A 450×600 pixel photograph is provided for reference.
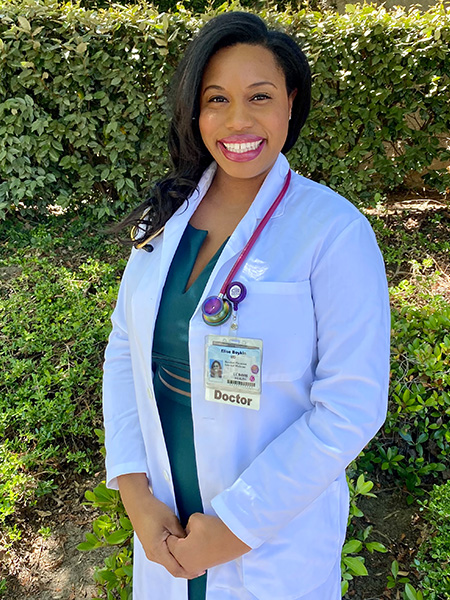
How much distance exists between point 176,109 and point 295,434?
3.34ft

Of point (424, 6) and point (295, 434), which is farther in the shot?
point (424, 6)

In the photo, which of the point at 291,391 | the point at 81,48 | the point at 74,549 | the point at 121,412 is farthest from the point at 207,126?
the point at 81,48

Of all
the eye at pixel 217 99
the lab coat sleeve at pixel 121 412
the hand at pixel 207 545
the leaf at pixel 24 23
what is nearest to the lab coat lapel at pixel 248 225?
the eye at pixel 217 99

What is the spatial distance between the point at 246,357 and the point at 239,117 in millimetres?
629

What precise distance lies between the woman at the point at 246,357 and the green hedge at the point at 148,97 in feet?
11.4

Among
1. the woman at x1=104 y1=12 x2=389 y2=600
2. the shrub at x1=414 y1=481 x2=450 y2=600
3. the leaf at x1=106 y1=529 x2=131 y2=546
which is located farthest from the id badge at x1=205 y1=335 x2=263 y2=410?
the shrub at x1=414 y1=481 x2=450 y2=600

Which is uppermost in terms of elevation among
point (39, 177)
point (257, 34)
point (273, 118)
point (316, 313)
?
point (257, 34)

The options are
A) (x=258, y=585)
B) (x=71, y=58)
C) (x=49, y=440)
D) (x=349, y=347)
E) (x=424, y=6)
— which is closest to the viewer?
(x=349, y=347)

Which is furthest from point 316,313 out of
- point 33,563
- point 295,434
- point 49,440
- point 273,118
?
point 49,440

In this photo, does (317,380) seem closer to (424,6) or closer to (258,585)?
(258,585)

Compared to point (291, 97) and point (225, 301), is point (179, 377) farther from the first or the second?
point (291, 97)

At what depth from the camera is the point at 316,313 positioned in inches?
47.4

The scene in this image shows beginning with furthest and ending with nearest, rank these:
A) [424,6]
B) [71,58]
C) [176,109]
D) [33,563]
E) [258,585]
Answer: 1. [424,6]
2. [71,58]
3. [33,563]
4. [176,109]
5. [258,585]

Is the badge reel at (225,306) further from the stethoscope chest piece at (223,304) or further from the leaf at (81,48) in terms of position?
the leaf at (81,48)
